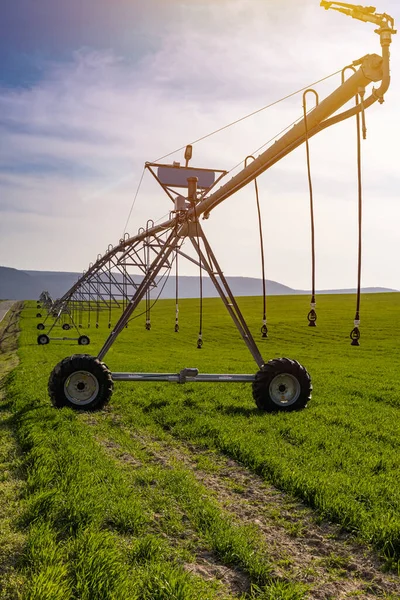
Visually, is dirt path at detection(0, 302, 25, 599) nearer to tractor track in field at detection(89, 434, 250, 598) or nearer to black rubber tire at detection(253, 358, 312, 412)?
tractor track in field at detection(89, 434, 250, 598)

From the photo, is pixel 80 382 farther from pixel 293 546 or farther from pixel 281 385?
pixel 293 546

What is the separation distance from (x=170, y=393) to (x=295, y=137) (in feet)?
31.3

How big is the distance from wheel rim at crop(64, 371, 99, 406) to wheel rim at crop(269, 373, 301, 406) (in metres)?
5.09

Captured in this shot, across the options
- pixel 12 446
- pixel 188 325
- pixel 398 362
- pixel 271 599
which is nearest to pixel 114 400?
pixel 12 446

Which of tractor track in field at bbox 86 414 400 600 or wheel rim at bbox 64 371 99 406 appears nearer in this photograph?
tractor track in field at bbox 86 414 400 600

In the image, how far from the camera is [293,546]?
6.30 m

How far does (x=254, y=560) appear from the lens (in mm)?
5797

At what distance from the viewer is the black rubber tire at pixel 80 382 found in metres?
14.1

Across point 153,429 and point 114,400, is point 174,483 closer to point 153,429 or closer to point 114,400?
point 153,429

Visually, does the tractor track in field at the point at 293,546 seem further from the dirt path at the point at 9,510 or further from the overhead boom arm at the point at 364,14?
the overhead boom arm at the point at 364,14

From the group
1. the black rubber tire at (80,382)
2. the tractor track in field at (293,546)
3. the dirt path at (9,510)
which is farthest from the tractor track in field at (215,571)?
the black rubber tire at (80,382)

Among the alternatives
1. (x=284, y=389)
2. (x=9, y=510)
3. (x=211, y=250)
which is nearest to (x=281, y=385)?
(x=284, y=389)

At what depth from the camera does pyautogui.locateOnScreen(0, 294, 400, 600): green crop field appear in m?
5.41

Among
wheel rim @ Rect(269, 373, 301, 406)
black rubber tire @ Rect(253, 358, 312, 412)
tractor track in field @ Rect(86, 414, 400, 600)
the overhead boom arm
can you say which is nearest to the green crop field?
tractor track in field @ Rect(86, 414, 400, 600)
